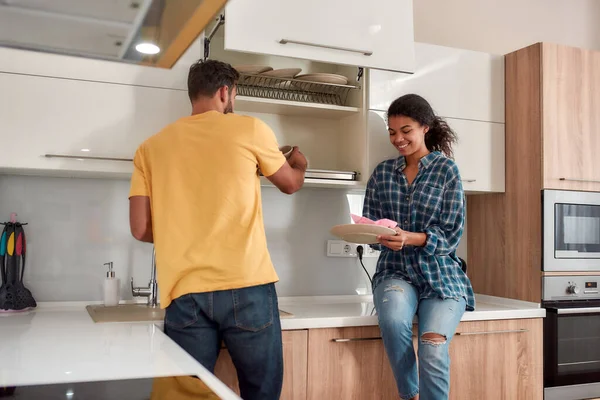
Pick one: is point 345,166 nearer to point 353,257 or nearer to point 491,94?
point 353,257

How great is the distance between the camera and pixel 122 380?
1028 millimetres

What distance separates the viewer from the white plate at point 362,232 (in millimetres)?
2189

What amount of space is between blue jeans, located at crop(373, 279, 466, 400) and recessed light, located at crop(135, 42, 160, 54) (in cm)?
132

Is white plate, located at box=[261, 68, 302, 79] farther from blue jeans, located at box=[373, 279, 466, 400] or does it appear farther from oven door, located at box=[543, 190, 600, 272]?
oven door, located at box=[543, 190, 600, 272]

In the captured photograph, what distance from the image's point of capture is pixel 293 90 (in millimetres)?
2693

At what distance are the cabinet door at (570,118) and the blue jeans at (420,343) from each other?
0.79m

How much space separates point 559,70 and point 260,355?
69.3 inches

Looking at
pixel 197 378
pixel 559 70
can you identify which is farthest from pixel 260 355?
pixel 559 70

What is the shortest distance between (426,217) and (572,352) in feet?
2.90

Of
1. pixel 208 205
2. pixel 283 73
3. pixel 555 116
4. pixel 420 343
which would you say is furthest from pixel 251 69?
pixel 555 116

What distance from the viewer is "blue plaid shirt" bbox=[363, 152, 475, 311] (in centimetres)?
229

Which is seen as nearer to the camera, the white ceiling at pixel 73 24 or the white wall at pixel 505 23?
the white ceiling at pixel 73 24

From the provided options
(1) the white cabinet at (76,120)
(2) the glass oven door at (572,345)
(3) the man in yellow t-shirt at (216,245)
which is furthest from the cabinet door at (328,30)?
(2) the glass oven door at (572,345)

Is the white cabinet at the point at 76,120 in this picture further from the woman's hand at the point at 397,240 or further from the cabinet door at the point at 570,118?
the cabinet door at the point at 570,118
